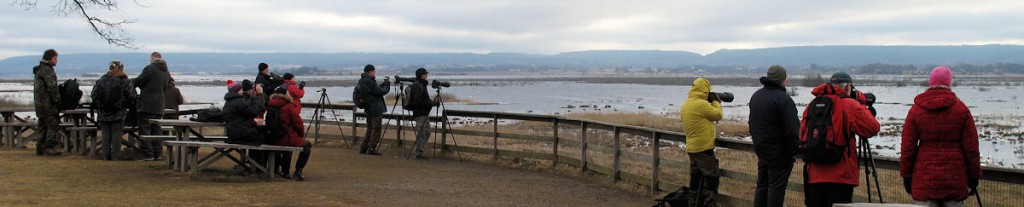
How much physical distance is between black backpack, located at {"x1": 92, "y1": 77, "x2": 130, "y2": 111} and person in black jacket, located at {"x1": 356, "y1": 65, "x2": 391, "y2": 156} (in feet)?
11.2

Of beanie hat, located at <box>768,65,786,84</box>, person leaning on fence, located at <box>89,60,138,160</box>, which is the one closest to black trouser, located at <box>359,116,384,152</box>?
person leaning on fence, located at <box>89,60,138,160</box>

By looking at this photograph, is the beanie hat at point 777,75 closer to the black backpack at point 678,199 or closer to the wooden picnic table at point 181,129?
the black backpack at point 678,199

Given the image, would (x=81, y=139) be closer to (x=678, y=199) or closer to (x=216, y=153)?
(x=216, y=153)

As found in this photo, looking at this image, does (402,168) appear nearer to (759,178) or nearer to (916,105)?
(759,178)

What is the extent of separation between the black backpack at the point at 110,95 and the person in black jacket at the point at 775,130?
816cm

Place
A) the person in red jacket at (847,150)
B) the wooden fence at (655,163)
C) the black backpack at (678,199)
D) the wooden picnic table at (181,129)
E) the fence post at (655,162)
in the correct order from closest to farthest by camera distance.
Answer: the person in red jacket at (847,150), the wooden fence at (655,163), the black backpack at (678,199), the fence post at (655,162), the wooden picnic table at (181,129)

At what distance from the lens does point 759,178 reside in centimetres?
816

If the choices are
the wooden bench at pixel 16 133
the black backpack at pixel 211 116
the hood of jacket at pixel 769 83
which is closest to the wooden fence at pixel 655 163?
the hood of jacket at pixel 769 83

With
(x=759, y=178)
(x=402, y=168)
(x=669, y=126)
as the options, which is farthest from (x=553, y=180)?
(x=669, y=126)

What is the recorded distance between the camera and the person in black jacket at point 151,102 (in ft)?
41.1

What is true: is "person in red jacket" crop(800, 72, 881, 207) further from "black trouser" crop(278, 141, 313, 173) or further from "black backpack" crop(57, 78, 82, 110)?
"black backpack" crop(57, 78, 82, 110)

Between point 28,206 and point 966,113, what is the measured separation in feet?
23.3

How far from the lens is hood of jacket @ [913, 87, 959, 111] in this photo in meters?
6.29

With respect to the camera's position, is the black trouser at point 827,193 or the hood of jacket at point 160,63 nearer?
the black trouser at point 827,193
